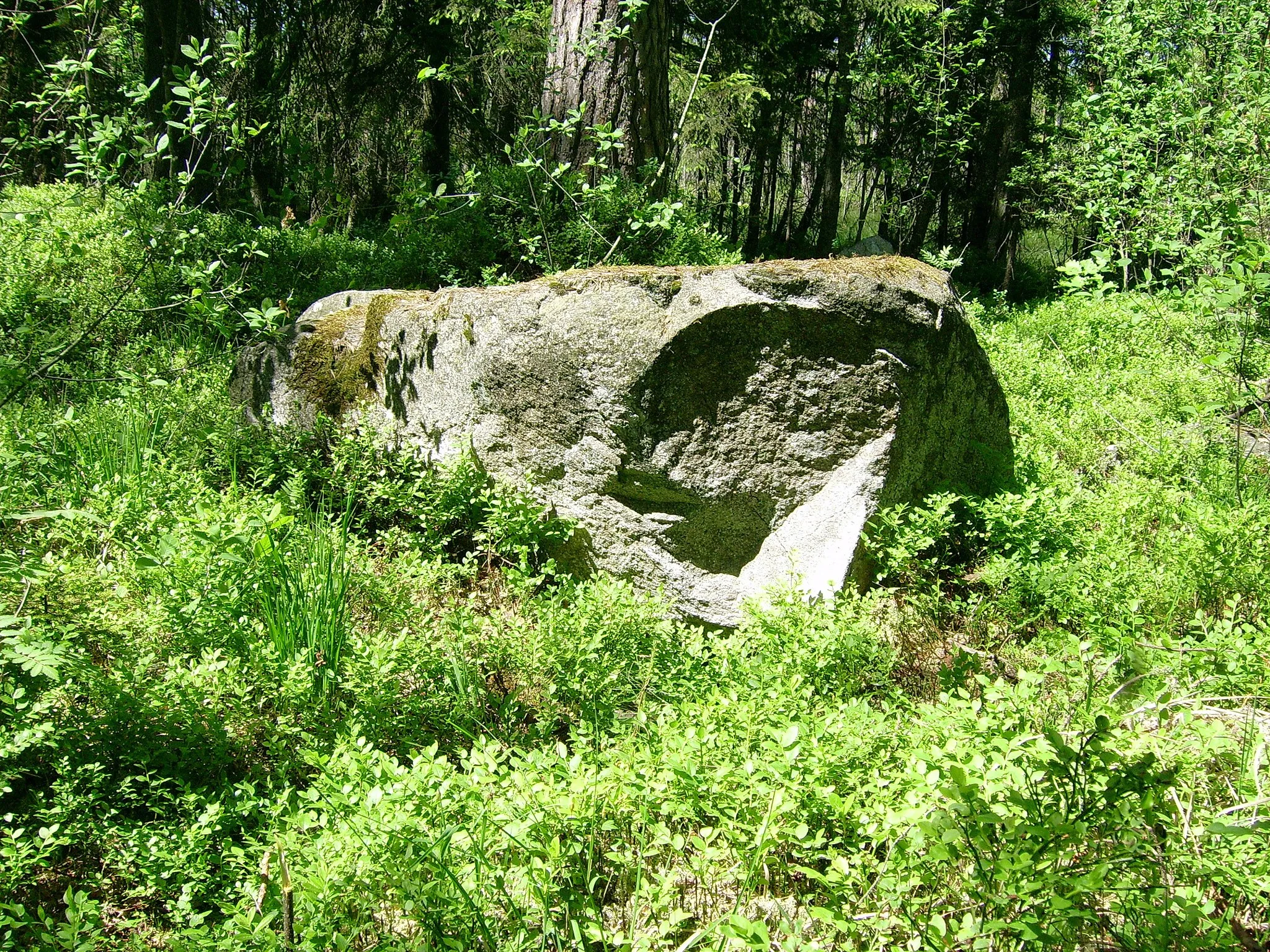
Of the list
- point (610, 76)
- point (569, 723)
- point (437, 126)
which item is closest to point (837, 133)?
point (437, 126)

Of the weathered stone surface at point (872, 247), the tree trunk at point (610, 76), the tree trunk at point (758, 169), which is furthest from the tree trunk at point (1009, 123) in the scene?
the tree trunk at point (610, 76)

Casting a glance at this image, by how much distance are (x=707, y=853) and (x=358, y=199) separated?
1278cm

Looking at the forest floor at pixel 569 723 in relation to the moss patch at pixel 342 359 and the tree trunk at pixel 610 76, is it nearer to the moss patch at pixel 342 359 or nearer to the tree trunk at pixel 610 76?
the moss patch at pixel 342 359

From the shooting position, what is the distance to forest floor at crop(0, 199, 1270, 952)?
1.88 meters

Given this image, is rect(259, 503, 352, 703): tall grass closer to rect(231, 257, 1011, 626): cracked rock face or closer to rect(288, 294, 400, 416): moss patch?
rect(231, 257, 1011, 626): cracked rock face

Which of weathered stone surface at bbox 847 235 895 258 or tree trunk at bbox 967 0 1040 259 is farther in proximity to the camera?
weathered stone surface at bbox 847 235 895 258

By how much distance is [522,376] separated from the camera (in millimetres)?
4238

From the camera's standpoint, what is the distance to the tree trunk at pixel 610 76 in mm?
5867

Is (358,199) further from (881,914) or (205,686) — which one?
(881,914)

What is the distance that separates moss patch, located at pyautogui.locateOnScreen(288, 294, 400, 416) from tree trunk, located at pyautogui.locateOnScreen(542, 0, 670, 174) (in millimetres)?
2127

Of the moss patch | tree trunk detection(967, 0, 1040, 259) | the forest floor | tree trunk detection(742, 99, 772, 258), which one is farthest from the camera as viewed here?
tree trunk detection(742, 99, 772, 258)

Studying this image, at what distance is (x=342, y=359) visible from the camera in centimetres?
486

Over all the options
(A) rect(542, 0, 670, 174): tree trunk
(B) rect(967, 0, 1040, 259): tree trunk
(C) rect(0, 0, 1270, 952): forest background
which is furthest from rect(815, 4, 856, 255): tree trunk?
(A) rect(542, 0, 670, 174): tree trunk

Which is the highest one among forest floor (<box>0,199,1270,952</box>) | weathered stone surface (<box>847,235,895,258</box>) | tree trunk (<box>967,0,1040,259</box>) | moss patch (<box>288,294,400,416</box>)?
tree trunk (<box>967,0,1040,259</box>)
